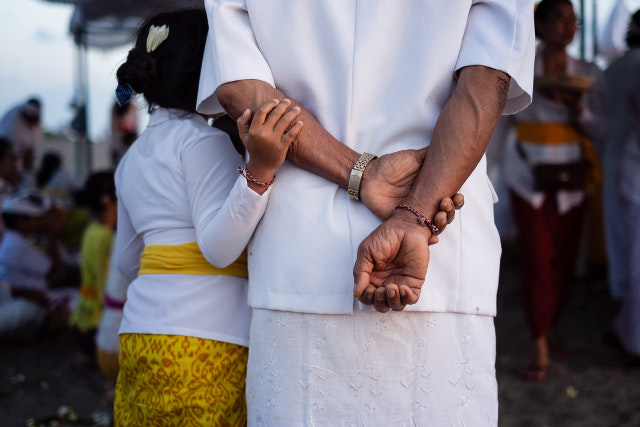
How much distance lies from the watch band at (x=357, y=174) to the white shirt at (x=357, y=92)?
0.10 ft

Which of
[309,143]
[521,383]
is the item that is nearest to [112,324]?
[521,383]

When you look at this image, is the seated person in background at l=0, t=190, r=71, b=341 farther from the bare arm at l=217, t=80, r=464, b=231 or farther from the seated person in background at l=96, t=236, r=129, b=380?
the bare arm at l=217, t=80, r=464, b=231

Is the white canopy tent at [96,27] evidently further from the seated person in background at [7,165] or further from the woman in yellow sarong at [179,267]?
the woman in yellow sarong at [179,267]

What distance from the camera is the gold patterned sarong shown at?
1656 millimetres

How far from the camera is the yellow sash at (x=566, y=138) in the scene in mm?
3844

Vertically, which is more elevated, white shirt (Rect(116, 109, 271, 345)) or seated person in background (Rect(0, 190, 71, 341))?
white shirt (Rect(116, 109, 271, 345))

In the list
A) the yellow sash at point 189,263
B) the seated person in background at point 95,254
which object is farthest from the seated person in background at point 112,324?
the yellow sash at point 189,263

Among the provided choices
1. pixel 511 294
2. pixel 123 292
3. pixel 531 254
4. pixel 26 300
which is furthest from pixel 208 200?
pixel 511 294

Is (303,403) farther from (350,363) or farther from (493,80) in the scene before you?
(493,80)

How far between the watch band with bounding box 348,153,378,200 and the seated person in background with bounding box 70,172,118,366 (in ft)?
10.2

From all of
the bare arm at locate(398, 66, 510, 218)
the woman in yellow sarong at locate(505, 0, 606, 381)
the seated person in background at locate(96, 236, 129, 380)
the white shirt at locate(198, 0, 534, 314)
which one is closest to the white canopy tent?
the seated person in background at locate(96, 236, 129, 380)

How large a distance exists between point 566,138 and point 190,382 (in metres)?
2.98

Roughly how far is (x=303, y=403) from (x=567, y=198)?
3046 millimetres

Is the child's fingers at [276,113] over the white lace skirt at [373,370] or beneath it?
over
